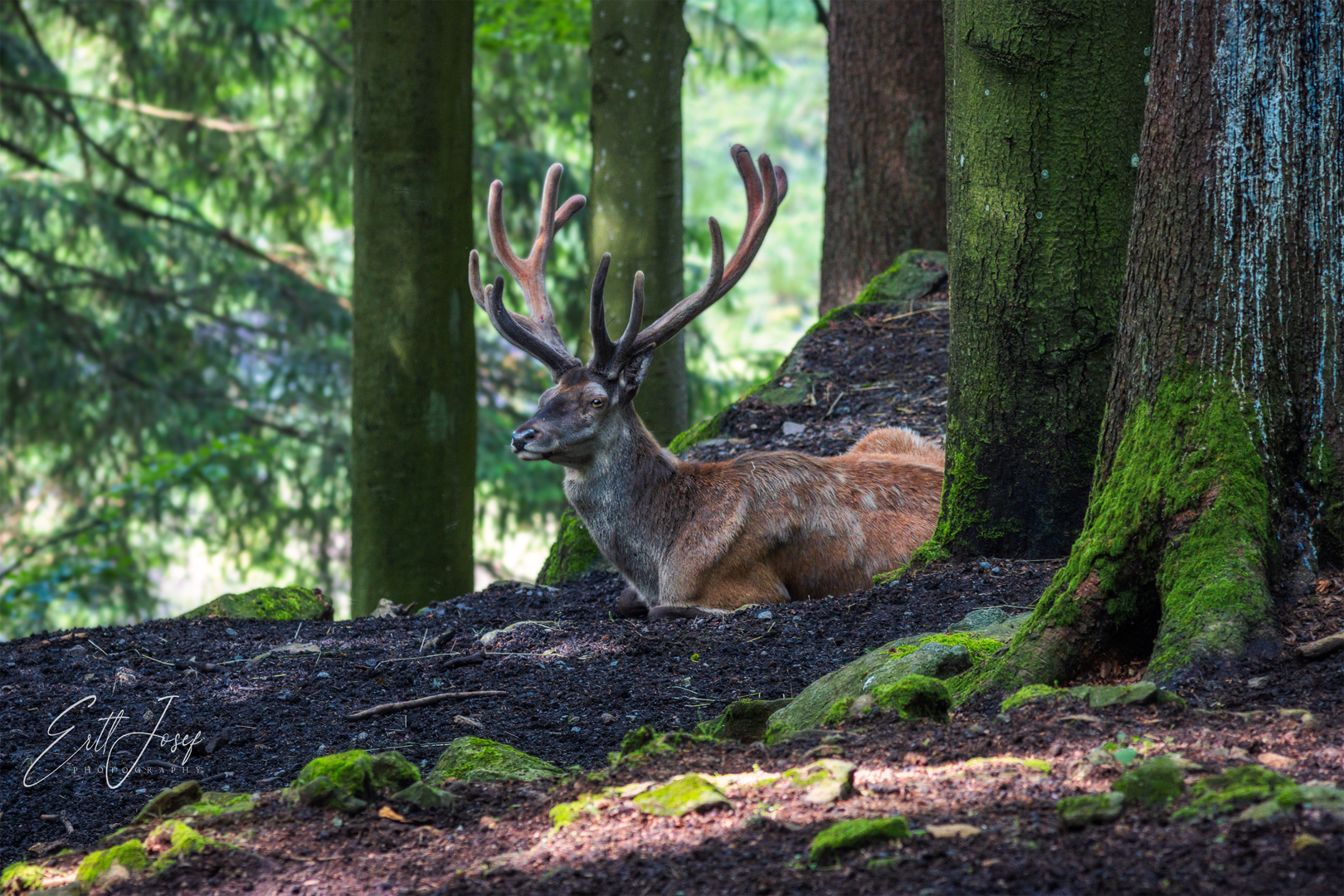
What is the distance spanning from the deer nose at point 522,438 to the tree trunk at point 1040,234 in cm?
206

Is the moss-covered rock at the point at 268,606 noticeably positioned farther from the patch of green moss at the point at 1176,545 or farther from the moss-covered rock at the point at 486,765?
the patch of green moss at the point at 1176,545

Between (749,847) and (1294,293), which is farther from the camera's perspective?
(1294,293)

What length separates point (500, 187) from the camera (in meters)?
6.82

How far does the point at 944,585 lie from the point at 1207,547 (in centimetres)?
168

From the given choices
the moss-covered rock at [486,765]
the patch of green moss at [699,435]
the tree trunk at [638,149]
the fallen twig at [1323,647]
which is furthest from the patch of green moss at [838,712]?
the tree trunk at [638,149]

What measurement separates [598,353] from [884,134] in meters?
3.95

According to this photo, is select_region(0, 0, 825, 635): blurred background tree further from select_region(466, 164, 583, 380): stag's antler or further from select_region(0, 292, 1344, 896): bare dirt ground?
select_region(0, 292, 1344, 896): bare dirt ground

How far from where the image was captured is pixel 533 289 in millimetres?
7051

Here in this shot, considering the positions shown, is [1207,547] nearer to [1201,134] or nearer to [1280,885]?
[1201,134]

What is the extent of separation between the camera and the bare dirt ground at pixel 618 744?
2516 millimetres

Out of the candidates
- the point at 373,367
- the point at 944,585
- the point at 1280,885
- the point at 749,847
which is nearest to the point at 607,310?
the point at 373,367

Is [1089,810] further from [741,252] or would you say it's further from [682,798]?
[741,252]

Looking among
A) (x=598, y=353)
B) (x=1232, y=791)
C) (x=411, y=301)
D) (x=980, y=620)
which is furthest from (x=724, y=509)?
(x=1232, y=791)
